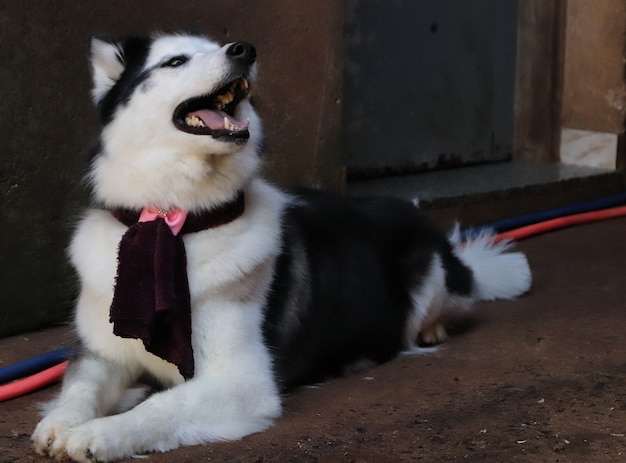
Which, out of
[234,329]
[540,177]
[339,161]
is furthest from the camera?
[540,177]

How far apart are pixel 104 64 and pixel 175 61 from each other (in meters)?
0.26

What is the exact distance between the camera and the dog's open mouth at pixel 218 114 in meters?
2.99

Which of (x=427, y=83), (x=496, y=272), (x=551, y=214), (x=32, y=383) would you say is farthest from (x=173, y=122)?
(x=427, y=83)

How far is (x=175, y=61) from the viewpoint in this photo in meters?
3.08

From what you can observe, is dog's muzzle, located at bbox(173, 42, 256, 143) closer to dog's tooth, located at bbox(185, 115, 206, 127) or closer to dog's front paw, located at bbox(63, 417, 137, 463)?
dog's tooth, located at bbox(185, 115, 206, 127)

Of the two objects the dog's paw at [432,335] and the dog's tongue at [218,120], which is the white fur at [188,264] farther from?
the dog's paw at [432,335]

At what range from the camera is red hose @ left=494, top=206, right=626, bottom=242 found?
19.0 feet

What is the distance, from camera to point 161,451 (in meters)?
2.85

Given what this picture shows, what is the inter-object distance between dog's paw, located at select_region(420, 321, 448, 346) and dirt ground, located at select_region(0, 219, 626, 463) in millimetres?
49

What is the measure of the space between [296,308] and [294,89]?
1.75m

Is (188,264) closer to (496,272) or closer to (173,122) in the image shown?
(173,122)

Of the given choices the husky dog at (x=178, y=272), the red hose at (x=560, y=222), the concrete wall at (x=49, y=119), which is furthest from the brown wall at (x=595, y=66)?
the husky dog at (x=178, y=272)

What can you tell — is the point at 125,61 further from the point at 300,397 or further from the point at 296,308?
the point at 300,397

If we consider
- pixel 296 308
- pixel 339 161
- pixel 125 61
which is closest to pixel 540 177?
pixel 339 161
